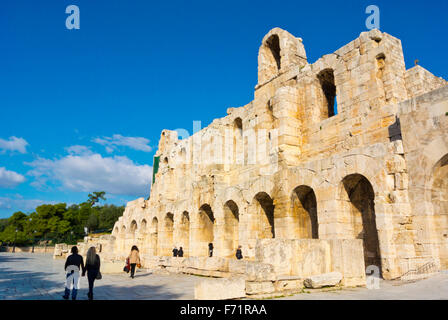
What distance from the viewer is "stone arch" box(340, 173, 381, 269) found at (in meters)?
11.0

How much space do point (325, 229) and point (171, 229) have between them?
46.9 feet

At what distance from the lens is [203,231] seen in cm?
1841

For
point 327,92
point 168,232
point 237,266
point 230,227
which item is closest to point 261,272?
point 237,266

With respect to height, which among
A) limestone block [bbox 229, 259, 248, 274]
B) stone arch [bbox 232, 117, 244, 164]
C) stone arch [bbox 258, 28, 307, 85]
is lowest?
limestone block [bbox 229, 259, 248, 274]

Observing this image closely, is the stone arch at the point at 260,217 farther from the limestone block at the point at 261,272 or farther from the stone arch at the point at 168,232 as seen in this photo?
the stone arch at the point at 168,232

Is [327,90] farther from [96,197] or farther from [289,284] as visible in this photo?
[96,197]

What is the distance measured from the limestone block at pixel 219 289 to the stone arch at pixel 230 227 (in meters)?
10.1

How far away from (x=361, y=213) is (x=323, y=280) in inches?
209

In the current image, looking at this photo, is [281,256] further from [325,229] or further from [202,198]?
[202,198]

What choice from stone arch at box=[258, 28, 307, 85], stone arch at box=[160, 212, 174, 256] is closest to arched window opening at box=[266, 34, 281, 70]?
stone arch at box=[258, 28, 307, 85]

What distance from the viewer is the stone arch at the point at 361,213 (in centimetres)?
1104

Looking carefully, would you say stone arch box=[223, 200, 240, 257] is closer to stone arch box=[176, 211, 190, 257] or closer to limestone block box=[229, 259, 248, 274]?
stone arch box=[176, 211, 190, 257]

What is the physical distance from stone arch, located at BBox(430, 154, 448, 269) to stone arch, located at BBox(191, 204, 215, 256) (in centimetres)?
1143
